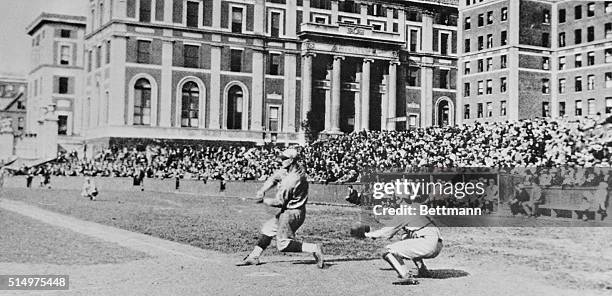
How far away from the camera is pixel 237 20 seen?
963 centimetres

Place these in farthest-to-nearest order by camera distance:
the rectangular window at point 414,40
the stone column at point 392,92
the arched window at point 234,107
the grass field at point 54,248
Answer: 1. the rectangular window at point 414,40
2. the stone column at point 392,92
3. the arched window at point 234,107
4. the grass field at point 54,248

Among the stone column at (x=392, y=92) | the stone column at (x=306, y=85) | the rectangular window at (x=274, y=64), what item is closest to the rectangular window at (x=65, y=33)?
the rectangular window at (x=274, y=64)

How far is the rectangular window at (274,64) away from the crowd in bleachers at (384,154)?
1.02 metres

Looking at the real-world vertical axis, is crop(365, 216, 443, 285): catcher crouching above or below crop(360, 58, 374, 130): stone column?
below

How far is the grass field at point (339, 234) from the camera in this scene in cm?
852

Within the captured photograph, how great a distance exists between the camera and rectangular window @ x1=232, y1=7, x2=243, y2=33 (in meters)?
9.59

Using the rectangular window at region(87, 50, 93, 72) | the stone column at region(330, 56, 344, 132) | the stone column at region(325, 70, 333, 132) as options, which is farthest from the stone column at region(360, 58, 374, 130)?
the rectangular window at region(87, 50, 93, 72)

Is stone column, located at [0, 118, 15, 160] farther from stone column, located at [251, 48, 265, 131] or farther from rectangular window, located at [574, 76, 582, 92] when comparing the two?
rectangular window, located at [574, 76, 582, 92]

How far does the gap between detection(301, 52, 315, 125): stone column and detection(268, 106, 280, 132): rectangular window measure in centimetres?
37

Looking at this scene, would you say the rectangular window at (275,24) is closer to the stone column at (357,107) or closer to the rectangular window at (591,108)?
the stone column at (357,107)

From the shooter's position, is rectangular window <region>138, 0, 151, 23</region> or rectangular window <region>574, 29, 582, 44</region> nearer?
rectangular window <region>138, 0, 151, 23</region>

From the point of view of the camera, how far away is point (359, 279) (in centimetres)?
753

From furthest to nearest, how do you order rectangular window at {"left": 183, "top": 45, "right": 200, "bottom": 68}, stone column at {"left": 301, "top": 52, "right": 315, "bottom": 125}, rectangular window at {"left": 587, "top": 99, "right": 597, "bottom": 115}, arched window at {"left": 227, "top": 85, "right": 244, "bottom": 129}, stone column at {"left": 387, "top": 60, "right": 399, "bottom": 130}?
rectangular window at {"left": 587, "top": 99, "right": 597, "bottom": 115} < stone column at {"left": 387, "top": 60, "right": 399, "bottom": 130} < stone column at {"left": 301, "top": 52, "right": 315, "bottom": 125} < arched window at {"left": 227, "top": 85, "right": 244, "bottom": 129} < rectangular window at {"left": 183, "top": 45, "right": 200, "bottom": 68}

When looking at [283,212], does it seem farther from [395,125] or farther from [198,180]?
[395,125]
